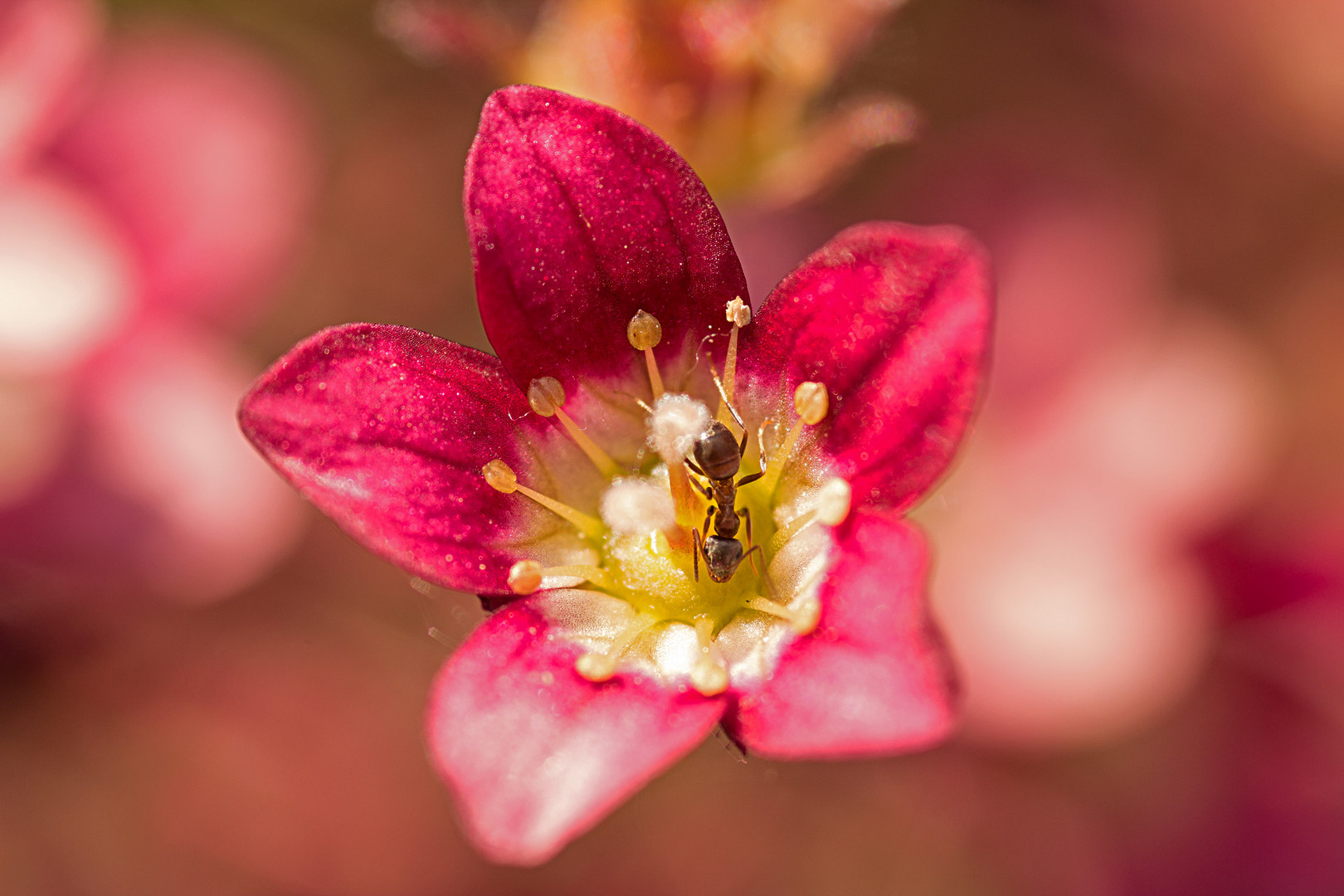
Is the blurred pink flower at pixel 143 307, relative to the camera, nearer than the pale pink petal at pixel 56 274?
Yes

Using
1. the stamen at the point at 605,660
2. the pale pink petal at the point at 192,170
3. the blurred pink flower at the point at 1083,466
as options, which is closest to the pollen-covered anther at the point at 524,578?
the stamen at the point at 605,660

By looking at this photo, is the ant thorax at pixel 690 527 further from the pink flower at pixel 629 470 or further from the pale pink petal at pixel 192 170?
the pale pink petal at pixel 192 170

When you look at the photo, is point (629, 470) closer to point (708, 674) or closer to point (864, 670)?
point (708, 674)

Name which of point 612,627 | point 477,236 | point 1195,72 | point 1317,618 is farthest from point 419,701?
point 1195,72

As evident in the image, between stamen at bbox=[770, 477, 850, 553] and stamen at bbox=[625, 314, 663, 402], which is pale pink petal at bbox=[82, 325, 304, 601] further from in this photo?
stamen at bbox=[770, 477, 850, 553]

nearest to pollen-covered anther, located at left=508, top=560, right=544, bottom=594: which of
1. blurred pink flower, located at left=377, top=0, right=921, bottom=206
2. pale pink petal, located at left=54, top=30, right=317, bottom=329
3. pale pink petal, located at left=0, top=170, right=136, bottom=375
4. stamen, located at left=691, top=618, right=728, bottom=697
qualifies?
stamen, located at left=691, top=618, right=728, bottom=697

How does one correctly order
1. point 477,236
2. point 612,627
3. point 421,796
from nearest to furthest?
point 477,236, point 612,627, point 421,796

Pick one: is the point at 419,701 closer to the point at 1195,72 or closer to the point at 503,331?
the point at 503,331
